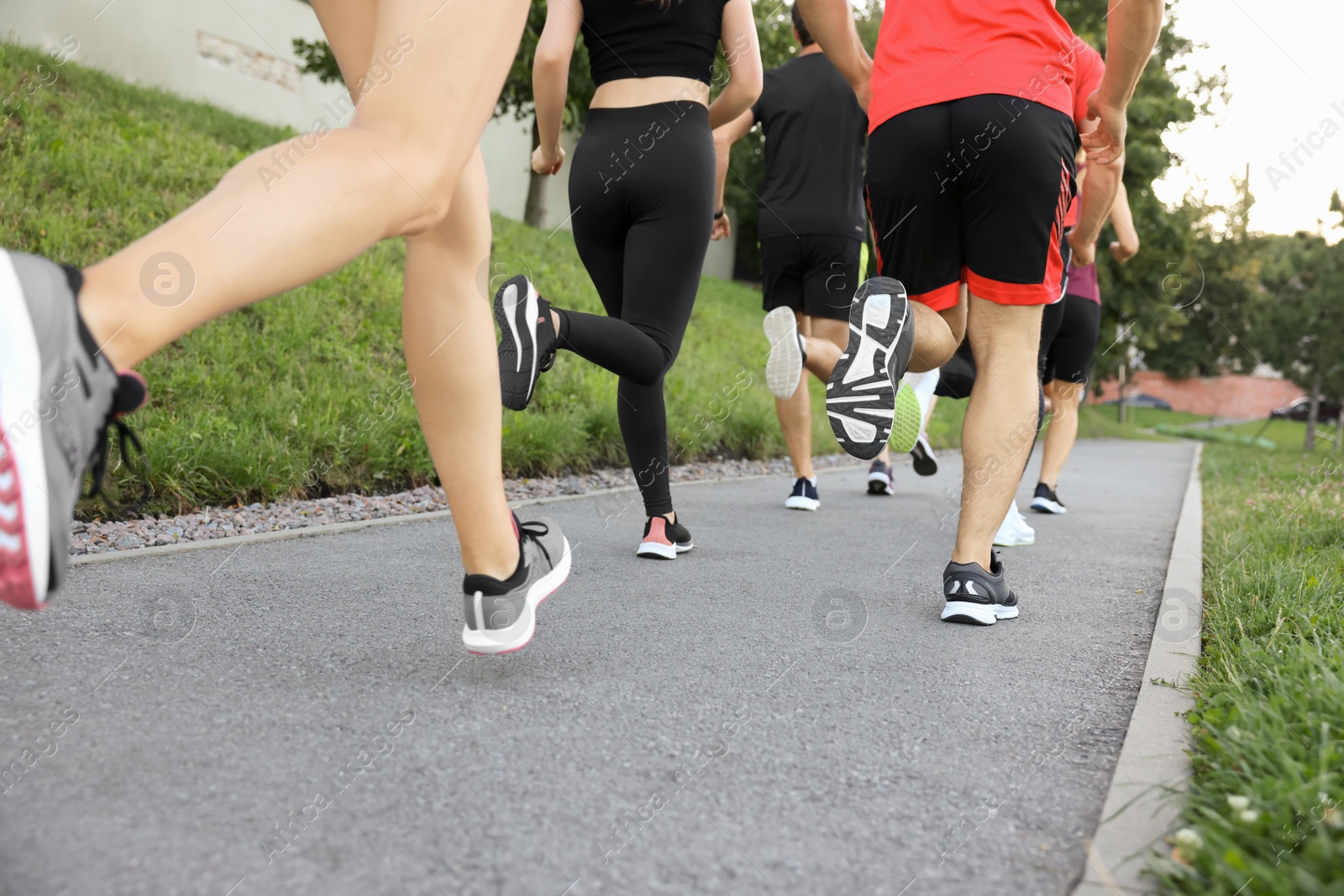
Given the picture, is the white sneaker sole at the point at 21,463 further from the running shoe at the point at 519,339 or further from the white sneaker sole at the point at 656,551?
the white sneaker sole at the point at 656,551

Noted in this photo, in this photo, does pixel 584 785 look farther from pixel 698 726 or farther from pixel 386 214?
pixel 386 214

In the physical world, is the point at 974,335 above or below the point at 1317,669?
above

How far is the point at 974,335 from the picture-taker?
9.04ft

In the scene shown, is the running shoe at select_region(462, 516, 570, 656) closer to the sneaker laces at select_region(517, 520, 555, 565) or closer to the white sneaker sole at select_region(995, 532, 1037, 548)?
the sneaker laces at select_region(517, 520, 555, 565)

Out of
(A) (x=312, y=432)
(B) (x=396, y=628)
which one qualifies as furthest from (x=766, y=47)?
(B) (x=396, y=628)

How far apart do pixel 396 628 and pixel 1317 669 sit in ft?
5.99

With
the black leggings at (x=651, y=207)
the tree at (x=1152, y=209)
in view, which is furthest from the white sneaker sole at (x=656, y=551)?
the tree at (x=1152, y=209)

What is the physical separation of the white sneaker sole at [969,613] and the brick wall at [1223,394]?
178ft

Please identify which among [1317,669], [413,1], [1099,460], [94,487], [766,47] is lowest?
[1099,460]

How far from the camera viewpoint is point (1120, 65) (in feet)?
8.49

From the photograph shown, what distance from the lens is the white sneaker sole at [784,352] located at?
420 centimetres

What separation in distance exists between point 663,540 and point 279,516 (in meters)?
1.52

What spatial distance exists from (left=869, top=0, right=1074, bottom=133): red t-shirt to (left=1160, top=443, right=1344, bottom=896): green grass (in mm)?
1421

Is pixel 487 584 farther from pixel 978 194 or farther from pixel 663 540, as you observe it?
pixel 978 194
